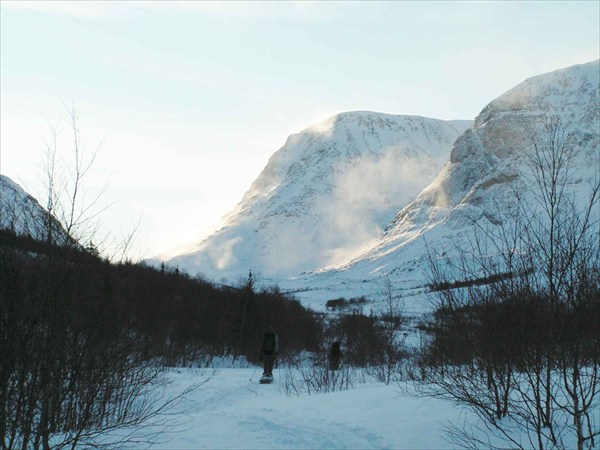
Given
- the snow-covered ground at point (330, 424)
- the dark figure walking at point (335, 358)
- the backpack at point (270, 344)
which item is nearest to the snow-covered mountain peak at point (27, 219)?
the snow-covered ground at point (330, 424)

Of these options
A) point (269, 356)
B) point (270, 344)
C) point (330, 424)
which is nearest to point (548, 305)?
point (330, 424)

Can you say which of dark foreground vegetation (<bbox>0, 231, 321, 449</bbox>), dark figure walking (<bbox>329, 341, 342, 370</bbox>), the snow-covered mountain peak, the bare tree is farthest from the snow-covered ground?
dark figure walking (<bbox>329, 341, 342, 370</bbox>)

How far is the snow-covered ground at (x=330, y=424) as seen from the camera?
7.94 metres

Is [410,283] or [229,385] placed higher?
[410,283]

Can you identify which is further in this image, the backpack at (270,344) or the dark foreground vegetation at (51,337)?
the backpack at (270,344)

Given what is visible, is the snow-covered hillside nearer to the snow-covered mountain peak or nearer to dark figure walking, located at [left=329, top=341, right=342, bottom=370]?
the snow-covered mountain peak

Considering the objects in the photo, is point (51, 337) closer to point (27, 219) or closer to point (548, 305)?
point (27, 219)

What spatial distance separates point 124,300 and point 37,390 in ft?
9.44

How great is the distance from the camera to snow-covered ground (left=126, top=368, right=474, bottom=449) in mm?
7941

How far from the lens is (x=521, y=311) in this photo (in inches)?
232

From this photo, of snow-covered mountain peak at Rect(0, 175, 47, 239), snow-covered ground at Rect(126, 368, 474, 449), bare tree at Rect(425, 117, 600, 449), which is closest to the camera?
bare tree at Rect(425, 117, 600, 449)

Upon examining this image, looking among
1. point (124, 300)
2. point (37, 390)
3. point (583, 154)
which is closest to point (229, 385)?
point (124, 300)

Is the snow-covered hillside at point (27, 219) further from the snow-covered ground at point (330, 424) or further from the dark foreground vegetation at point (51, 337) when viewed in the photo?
the snow-covered ground at point (330, 424)

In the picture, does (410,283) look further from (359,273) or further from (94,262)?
(94,262)
